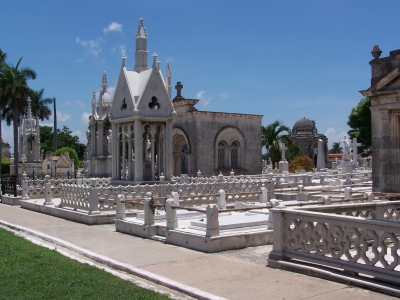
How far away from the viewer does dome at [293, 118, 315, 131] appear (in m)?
88.8

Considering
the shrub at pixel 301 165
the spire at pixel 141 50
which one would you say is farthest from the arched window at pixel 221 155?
the spire at pixel 141 50

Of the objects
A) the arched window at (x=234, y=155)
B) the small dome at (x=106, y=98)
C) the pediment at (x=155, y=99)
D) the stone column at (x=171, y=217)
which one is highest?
the small dome at (x=106, y=98)

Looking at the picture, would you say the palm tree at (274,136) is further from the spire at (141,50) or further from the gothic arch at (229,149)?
the spire at (141,50)

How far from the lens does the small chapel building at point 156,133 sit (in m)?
20.9

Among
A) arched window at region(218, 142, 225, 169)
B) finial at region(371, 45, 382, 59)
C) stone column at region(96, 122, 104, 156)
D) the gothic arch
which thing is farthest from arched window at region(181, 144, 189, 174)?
finial at region(371, 45, 382, 59)

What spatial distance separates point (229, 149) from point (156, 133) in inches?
662

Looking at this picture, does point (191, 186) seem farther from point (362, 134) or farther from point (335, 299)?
point (362, 134)

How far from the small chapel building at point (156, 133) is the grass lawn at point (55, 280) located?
35.7ft

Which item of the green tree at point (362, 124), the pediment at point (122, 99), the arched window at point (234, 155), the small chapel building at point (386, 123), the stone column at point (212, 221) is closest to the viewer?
the stone column at point (212, 221)

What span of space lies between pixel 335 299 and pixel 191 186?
1365 centimetres

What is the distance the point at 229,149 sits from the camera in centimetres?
3838

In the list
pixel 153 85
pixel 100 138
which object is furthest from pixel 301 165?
pixel 153 85

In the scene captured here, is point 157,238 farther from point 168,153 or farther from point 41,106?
point 41,106

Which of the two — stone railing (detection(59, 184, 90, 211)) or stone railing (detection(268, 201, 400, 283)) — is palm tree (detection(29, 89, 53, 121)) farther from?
stone railing (detection(268, 201, 400, 283))
